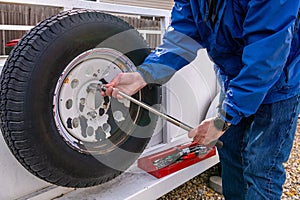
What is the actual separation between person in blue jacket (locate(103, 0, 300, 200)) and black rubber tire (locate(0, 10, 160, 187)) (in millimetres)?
303

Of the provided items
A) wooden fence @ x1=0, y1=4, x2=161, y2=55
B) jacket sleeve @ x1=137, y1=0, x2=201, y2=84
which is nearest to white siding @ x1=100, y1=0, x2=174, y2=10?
wooden fence @ x1=0, y1=4, x2=161, y2=55

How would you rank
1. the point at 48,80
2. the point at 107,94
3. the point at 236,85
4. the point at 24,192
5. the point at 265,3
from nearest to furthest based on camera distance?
the point at 265,3 < the point at 236,85 < the point at 48,80 < the point at 24,192 < the point at 107,94

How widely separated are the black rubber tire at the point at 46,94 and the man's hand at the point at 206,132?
59 centimetres

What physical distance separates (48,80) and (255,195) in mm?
1183

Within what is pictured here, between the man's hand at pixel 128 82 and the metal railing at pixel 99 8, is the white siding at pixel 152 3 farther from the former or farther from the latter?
the man's hand at pixel 128 82

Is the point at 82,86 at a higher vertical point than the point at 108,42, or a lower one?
lower

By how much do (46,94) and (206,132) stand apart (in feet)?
2.52

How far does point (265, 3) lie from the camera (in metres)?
1.28

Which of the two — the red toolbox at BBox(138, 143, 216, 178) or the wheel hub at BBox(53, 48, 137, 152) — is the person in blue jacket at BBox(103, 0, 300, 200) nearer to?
the wheel hub at BBox(53, 48, 137, 152)

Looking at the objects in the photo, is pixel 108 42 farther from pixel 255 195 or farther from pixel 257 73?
pixel 255 195

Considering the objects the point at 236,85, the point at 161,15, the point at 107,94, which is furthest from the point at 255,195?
the point at 161,15

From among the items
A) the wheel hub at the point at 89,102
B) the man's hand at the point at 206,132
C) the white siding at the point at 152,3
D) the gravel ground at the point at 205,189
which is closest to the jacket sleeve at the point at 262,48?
the man's hand at the point at 206,132

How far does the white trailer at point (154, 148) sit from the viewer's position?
1591 mm

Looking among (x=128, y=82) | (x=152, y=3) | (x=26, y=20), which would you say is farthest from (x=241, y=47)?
(x=152, y=3)
